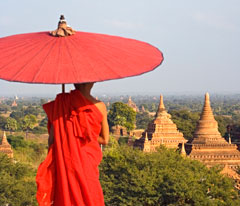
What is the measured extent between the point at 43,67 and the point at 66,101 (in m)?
0.41

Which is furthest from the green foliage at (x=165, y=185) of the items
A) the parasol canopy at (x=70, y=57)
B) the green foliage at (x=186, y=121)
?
the green foliage at (x=186, y=121)

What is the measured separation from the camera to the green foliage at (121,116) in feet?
206

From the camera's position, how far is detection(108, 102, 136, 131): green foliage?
62781mm

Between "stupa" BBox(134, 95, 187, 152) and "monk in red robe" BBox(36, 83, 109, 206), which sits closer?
"monk in red robe" BBox(36, 83, 109, 206)

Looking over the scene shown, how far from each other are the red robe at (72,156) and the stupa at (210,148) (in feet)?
80.7

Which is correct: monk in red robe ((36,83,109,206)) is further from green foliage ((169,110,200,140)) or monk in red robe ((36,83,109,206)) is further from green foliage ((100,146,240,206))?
green foliage ((169,110,200,140))

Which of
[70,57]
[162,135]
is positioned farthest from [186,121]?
[70,57]

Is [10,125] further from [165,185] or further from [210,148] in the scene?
[165,185]

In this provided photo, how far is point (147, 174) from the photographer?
18.5m

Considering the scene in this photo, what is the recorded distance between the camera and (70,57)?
329 centimetres

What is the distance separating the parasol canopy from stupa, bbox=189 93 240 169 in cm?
2460

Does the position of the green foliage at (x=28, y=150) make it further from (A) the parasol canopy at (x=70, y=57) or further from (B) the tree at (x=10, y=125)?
(A) the parasol canopy at (x=70, y=57)

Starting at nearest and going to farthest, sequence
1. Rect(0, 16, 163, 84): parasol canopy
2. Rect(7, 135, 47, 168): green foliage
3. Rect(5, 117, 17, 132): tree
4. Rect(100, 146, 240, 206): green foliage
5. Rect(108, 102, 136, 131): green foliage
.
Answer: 1. Rect(0, 16, 163, 84): parasol canopy
2. Rect(100, 146, 240, 206): green foliage
3. Rect(7, 135, 47, 168): green foliage
4. Rect(108, 102, 136, 131): green foliage
5. Rect(5, 117, 17, 132): tree

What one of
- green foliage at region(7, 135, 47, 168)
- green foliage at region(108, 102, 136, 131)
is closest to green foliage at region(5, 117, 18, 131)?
green foliage at region(108, 102, 136, 131)
